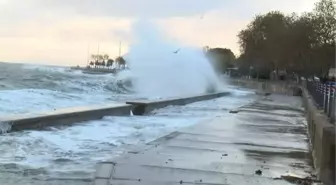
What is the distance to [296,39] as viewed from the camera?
5262 centimetres

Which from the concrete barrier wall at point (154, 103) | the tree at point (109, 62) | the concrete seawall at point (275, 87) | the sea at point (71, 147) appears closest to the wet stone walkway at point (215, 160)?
the sea at point (71, 147)

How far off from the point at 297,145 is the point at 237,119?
501 centimetres

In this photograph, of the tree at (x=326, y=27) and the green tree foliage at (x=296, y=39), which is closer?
the tree at (x=326, y=27)

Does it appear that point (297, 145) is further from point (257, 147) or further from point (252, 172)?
point (252, 172)

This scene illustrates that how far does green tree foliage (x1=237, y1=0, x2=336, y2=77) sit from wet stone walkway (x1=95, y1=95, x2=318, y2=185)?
109 ft

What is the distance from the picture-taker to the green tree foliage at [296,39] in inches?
1702

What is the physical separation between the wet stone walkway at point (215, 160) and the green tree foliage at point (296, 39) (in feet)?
109

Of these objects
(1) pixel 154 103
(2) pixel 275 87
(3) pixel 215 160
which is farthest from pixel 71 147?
(2) pixel 275 87

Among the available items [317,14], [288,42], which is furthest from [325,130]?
[288,42]

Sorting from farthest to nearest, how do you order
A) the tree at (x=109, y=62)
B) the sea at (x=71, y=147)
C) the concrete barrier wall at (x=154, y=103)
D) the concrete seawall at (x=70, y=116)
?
the tree at (x=109, y=62)
the concrete barrier wall at (x=154, y=103)
the concrete seawall at (x=70, y=116)
the sea at (x=71, y=147)

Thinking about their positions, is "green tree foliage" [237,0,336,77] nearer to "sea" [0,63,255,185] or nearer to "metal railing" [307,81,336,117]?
"metal railing" [307,81,336,117]

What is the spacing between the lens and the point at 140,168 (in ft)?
23.2

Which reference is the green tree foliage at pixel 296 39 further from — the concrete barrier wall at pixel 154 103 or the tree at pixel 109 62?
the tree at pixel 109 62

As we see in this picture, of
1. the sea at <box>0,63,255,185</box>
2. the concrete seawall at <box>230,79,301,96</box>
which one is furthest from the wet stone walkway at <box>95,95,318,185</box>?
the concrete seawall at <box>230,79,301,96</box>
